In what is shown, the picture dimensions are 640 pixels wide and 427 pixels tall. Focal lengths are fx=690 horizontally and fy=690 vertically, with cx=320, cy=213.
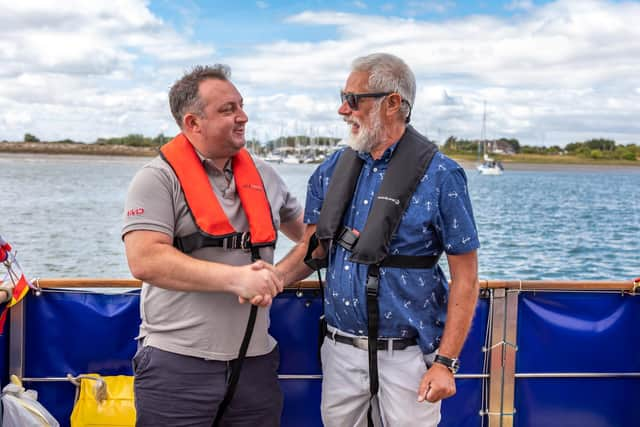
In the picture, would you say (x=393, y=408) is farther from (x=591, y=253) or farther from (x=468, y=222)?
(x=591, y=253)

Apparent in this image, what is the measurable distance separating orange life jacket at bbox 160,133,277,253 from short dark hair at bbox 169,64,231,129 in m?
0.10

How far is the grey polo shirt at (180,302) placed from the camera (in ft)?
6.96

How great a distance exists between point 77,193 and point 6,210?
871cm

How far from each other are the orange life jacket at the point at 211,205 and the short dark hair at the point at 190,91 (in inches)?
3.7

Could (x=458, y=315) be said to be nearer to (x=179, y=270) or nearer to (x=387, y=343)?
(x=387, y=343)

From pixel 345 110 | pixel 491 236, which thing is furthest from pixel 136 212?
pixel 491 236

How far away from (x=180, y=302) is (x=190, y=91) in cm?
69

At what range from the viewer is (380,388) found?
7.39 feet

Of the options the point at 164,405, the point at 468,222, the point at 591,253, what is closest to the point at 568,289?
the point at 468,222

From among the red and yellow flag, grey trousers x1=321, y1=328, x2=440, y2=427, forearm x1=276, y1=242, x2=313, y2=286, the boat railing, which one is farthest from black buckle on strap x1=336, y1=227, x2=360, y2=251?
the red and yellow flag

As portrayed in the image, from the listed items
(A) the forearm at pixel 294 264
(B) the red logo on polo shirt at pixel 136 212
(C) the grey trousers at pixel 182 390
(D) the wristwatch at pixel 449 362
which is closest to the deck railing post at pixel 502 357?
(D) the wristwatch at pixel 449 362

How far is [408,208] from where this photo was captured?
7.12 feet

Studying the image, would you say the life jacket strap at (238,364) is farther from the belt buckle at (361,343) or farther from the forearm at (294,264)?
the belt buckle at (361,343)

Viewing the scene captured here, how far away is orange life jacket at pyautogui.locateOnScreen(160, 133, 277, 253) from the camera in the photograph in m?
2.18
